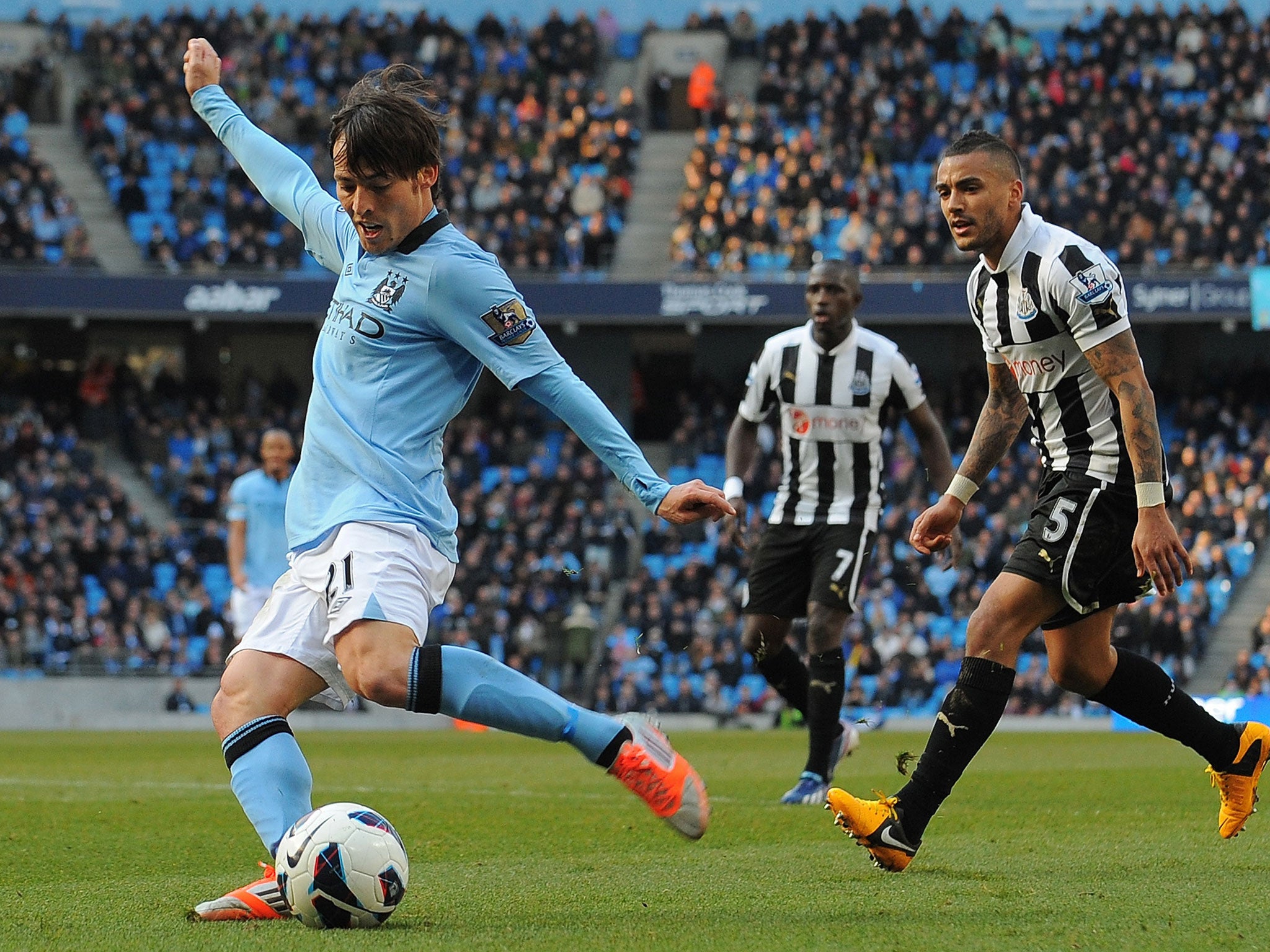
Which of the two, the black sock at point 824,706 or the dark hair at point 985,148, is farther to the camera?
the black sock at point 824,706

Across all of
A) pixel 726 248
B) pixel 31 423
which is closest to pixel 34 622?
pixel 31 423

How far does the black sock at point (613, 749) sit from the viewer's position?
4.26 metres

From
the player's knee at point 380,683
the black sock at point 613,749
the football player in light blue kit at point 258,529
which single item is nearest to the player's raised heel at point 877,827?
the black sock at point 613,749

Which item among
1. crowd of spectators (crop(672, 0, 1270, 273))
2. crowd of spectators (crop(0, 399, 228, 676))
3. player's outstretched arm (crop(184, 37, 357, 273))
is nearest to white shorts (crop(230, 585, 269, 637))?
player's outstretched arm (crop(184, 37, 357, 273))

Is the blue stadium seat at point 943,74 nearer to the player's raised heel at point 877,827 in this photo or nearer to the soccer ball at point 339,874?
the player's raised heel at point 877,827

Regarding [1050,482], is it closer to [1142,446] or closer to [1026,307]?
[1142,446]

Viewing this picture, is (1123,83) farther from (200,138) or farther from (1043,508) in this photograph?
(1043,508)

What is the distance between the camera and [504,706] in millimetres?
4293

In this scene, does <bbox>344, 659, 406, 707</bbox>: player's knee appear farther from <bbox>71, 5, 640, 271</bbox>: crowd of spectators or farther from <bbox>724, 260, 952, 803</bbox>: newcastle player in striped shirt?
<bbox>71, 5, 640, 271</bbox>: crowd of spectators

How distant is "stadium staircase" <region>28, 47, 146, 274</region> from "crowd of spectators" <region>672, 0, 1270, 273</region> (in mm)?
9351

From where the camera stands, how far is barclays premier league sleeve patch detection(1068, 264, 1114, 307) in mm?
4977

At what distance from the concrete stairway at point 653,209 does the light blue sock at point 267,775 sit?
2244cm

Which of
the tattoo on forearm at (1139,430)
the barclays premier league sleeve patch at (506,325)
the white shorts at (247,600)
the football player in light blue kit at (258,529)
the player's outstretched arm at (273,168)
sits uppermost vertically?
the player's outstretched arm at (273,168)

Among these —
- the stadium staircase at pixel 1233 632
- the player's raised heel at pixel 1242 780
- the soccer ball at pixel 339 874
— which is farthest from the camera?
the stadium staircase at pixel 1233 632
